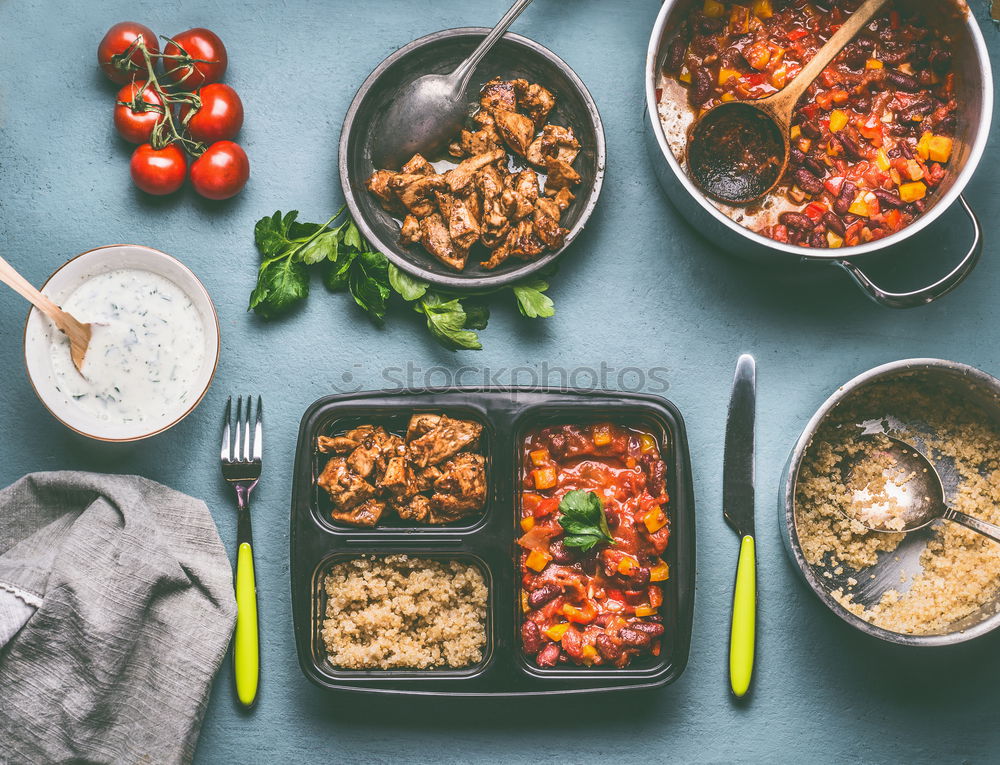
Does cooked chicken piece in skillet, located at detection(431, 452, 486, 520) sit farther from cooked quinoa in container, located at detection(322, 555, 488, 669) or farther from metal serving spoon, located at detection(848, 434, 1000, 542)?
metal serving spoon, located at detection(848, 434, 1000, 542)

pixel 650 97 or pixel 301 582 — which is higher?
pixel 650 97

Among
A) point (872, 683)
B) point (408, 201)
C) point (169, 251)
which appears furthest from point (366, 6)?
point (872, 683)

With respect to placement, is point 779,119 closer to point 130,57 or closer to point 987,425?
point 987,425

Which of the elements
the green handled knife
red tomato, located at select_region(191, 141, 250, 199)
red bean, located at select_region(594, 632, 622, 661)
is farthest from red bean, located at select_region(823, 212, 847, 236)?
red tomato, located at select_region(191, 141, 250, 199)

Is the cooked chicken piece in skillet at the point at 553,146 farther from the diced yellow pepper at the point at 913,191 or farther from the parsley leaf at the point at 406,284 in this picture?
the diced yellow pepper at the point at 913,191

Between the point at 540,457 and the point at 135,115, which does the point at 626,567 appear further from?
the point at 135,115

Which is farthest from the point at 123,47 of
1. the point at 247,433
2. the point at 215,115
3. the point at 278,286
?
the point at 247,433
